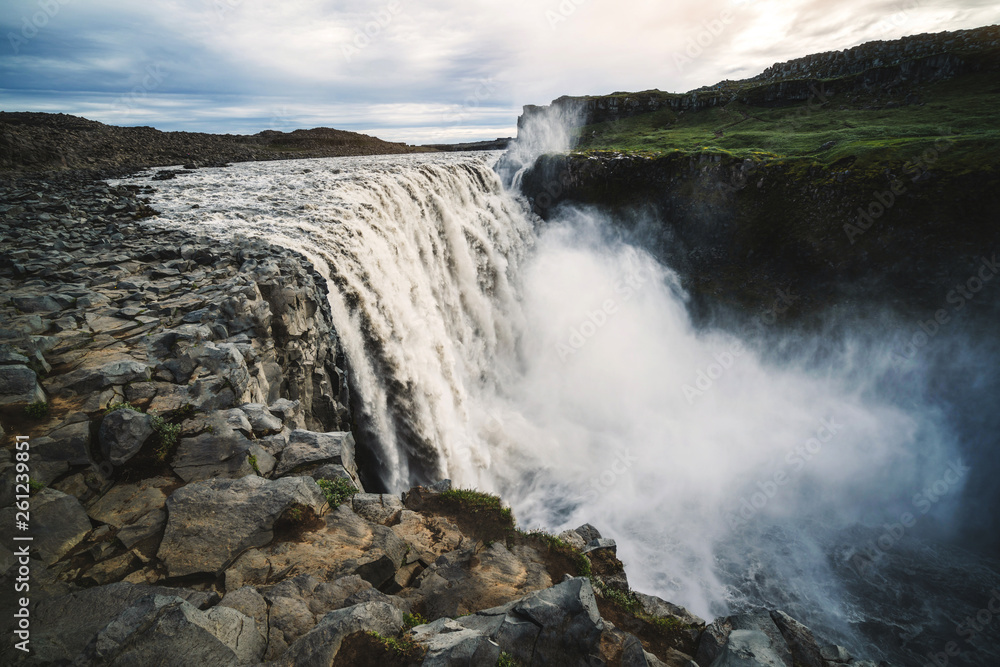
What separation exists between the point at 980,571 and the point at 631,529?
14640mm

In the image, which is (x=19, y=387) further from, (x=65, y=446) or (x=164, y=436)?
(x=164, y=436)

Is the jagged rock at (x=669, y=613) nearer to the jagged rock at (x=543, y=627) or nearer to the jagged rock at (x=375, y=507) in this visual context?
the jagged rock at (x=543, y=627)

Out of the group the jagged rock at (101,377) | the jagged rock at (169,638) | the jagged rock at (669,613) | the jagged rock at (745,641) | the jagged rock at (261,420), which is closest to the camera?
the jagged rock at (169,638)

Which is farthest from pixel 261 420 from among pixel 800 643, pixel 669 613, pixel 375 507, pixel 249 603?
pixel 800 643

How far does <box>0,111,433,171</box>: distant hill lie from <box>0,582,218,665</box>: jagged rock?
33.2 m

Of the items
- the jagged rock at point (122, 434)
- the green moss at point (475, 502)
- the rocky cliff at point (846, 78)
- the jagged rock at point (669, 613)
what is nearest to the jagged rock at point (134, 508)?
the jagged rock at point (122, 434)

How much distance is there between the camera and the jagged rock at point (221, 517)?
5.31 metres

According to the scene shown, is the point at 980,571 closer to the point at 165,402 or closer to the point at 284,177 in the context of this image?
the point at 165,402

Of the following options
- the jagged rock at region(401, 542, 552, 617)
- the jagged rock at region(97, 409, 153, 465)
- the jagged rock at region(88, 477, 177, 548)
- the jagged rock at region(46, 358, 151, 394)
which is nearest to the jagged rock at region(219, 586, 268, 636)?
the jagged rock at region(88, 477, 177, 548)

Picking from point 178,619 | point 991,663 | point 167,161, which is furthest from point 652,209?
point 167,161

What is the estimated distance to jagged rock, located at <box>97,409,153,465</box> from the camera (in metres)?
6.09

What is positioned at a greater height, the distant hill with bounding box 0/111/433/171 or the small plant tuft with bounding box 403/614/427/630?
the distant hill with bounding box 0/111/433/171

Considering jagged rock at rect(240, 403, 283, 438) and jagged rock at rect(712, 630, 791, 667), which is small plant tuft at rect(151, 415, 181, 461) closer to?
jagged rock at rect(240, 403, 283, 438)

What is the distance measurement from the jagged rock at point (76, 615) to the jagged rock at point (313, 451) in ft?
8.28
